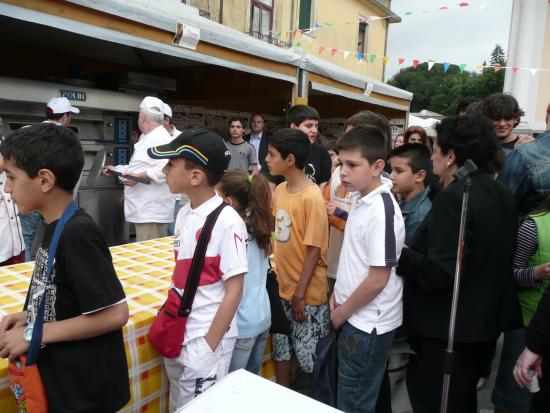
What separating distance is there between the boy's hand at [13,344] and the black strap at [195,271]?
0.48 m

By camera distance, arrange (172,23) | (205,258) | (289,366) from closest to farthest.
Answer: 1. (205,258)
2. (289,366)
3. (172,23)

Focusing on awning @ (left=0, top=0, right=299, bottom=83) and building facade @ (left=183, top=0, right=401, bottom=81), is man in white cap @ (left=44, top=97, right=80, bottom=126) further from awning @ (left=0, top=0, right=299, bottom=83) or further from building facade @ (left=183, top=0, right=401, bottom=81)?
building facade @ (left=183, top=0, right=401, bottom=81)

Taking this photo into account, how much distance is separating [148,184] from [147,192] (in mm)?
76

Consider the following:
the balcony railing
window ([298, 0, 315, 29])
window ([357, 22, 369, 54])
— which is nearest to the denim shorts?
the balcony railing

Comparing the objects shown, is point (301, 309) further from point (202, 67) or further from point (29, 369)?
point (202, 67)

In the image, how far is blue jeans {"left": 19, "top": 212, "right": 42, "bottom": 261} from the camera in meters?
3.32

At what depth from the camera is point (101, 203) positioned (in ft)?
15.2

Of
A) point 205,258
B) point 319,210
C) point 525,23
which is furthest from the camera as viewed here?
point 525,23

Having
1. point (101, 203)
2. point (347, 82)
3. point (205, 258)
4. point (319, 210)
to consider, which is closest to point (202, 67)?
point (347, 82)

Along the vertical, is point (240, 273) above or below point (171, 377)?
above

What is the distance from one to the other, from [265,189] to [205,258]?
495mm

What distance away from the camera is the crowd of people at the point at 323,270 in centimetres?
120

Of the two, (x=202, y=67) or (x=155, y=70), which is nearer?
(x=202, y=67)

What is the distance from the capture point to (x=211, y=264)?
153 centimetres
